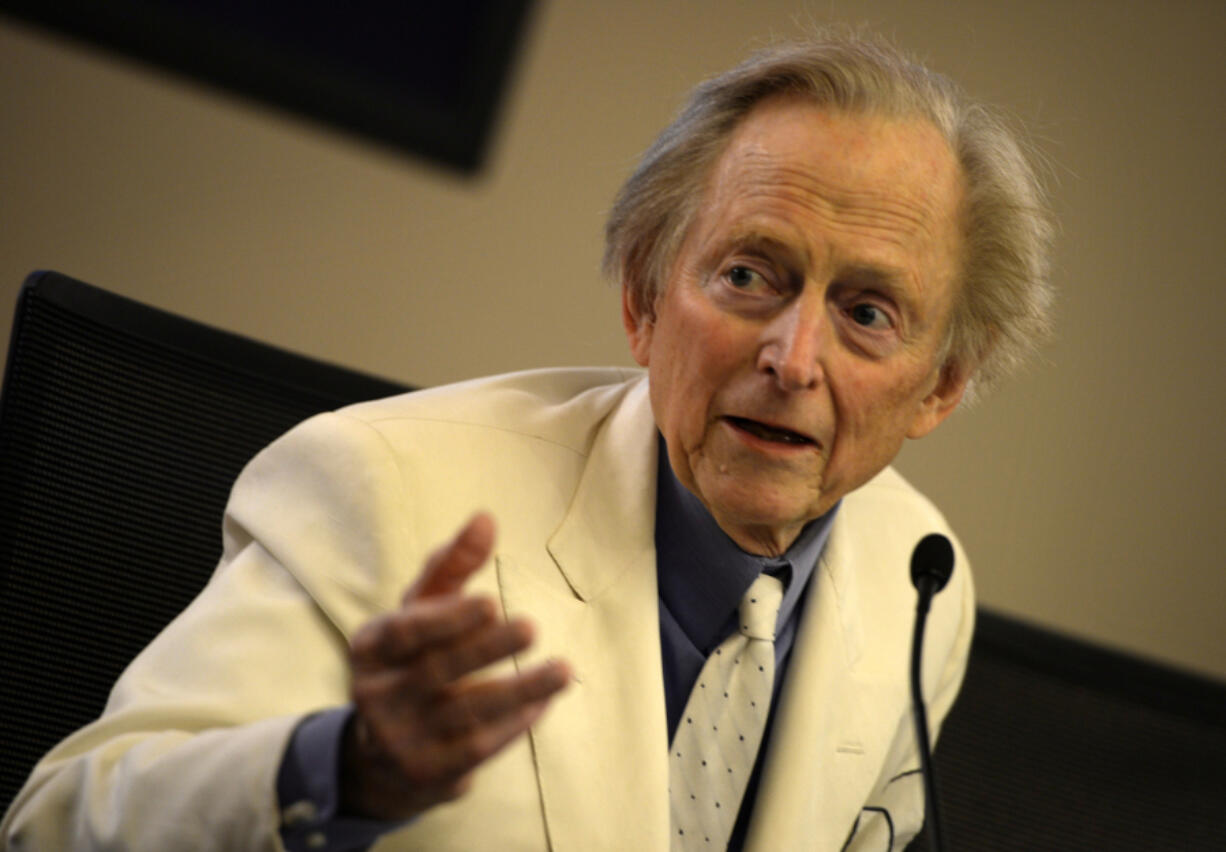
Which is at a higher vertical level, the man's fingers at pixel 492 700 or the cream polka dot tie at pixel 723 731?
the man's fingers at pixel 492 700

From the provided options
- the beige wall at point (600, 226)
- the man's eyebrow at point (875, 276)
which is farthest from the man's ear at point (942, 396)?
the beige wall at point (600, 226)

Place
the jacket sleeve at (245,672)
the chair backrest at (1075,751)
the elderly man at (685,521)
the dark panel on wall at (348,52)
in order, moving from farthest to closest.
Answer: the dark panel on wall at (348,52) → the chair backrest at (1075,751) → the elderly man at (685,521) → the jacket sleeve at (245,672)

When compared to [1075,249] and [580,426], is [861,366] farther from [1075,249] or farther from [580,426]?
[1075,249]

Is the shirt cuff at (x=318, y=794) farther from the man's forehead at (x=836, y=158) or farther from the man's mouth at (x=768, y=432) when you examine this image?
the man's forehead at (x=836, y=158)

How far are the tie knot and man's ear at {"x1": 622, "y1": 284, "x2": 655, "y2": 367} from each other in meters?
0.30

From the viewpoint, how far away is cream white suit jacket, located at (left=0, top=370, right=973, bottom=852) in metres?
1.04

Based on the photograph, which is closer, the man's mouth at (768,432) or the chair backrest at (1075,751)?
the man's mouth at (768,432)

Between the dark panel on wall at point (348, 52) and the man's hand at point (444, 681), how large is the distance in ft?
5.40

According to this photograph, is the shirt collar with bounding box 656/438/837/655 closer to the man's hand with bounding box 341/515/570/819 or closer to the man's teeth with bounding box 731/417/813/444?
the man's teeth with bounding box 731/417/813/444

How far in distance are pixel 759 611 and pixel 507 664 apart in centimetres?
32

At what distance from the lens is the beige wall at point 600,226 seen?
2225 mm

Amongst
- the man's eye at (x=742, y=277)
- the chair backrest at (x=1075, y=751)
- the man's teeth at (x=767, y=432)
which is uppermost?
the man's eye at (x=742, y=277)

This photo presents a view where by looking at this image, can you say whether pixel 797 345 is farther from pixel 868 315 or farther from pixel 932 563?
pixel 932 563

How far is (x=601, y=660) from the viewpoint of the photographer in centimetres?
132
